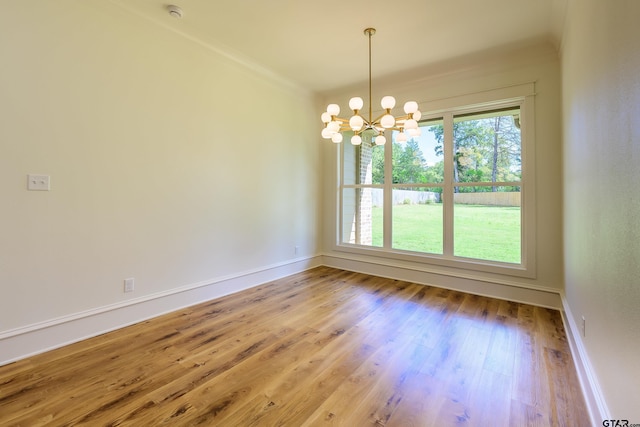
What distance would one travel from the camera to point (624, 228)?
1.13 meters

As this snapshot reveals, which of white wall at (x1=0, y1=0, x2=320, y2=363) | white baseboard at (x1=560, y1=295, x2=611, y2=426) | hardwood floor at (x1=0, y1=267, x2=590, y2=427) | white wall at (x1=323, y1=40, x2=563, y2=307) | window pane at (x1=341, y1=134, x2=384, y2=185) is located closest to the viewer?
white baseboard at (x1=560, y1=295, x2=611, y2=426)

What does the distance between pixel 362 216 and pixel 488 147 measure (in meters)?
2.10

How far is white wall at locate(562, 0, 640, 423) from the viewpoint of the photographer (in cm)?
104

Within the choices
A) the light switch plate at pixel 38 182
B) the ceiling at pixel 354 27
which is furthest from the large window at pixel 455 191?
the light switch plate at pixel 38 182

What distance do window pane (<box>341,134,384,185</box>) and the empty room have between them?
0.10m

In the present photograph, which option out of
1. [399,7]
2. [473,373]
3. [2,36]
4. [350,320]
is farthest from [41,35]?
[473,373]

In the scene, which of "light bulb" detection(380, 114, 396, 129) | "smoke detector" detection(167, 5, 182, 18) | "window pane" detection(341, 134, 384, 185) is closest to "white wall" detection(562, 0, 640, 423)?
"light bulb" detection(380, 114, 396, 129)

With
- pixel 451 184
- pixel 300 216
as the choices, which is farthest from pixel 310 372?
pixel 451 184

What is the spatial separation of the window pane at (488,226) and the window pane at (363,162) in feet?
4.23

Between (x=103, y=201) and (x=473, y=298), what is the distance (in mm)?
4109

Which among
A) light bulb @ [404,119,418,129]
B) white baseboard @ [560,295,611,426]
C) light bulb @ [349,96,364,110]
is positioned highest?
light bulb @ [349,96,364,110]

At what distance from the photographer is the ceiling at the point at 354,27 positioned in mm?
2578

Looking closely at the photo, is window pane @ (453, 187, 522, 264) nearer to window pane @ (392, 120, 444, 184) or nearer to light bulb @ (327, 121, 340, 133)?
window pane @ (392, 120, 444, 184)

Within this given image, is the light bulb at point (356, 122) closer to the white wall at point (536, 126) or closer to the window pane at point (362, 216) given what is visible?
the white wall at point (536, 126)
